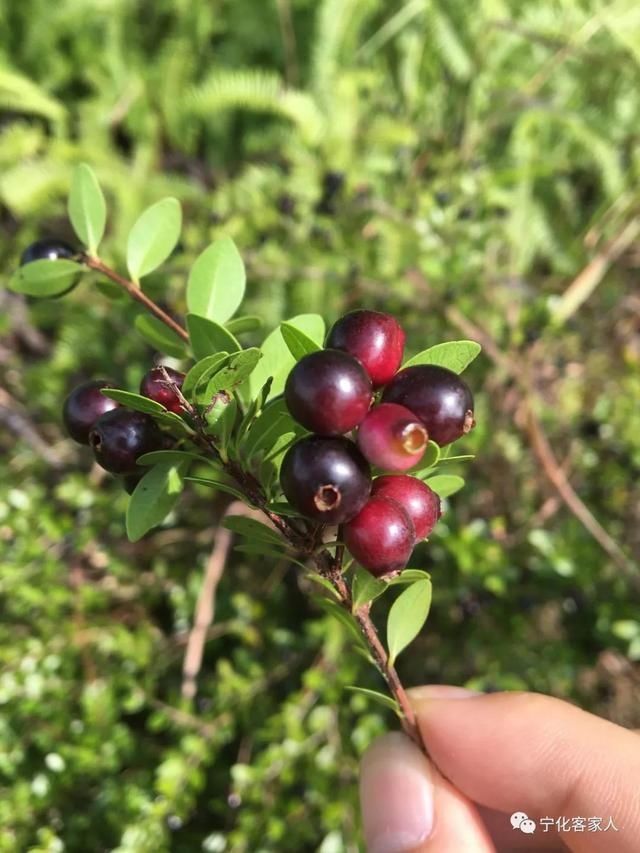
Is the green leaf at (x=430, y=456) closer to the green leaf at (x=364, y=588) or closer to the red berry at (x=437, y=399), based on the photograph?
the red berry at (x=437, y=399)

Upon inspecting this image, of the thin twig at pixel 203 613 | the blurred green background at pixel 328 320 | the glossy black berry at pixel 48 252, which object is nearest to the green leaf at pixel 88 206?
the glossy black berry at pixel 48 252

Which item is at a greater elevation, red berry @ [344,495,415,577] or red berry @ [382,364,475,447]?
red berry @ [382,364,475,447]

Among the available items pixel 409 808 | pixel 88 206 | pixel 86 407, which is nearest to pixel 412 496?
pixel 86 407

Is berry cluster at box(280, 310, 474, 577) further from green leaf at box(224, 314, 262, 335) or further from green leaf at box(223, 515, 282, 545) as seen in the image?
green leaf at box(224, 314, 262, 335)

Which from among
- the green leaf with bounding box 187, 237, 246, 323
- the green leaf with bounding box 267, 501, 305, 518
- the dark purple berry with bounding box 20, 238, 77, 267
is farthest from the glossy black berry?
the green leaf with bounding box 267, 501, 305, 518

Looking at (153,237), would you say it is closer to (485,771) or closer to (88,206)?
(88,206)

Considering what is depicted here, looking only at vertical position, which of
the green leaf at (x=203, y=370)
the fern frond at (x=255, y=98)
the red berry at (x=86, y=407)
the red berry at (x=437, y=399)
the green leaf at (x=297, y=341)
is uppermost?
the red berry at (x=437, y=399)

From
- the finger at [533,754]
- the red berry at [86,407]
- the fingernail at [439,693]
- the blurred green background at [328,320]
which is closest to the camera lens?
the red berry at [86,407]
